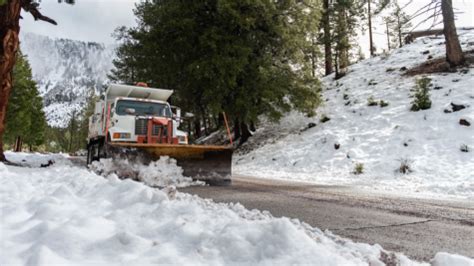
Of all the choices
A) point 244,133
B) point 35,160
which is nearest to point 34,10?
point 35,160

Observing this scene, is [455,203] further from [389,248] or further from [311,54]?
[311,54]

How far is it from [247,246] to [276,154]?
45.5 ft

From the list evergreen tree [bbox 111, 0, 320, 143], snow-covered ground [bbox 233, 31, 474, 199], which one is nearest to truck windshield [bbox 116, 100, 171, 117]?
snow-covered ground [bbox 233, 31, 474, 199]

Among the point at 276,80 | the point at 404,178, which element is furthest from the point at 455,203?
the point at 276,80

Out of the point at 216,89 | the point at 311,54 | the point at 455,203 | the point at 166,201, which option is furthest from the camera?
the point at 311,54

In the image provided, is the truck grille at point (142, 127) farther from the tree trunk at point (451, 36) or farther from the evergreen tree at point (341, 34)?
the evergreen tree at point (341, 34)

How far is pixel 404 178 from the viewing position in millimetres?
10141

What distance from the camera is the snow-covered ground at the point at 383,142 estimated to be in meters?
10.1

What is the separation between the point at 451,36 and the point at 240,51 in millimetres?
10702

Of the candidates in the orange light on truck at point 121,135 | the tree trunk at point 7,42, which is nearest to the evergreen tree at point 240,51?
the tree trunk at point 7,42

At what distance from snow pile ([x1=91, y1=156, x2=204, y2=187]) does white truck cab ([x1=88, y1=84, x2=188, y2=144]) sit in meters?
1.14

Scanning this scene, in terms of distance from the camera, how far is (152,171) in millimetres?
8430

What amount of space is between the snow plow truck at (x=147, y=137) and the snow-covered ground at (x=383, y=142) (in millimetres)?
3632

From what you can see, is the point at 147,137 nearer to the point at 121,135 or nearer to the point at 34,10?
the point at 121,135
